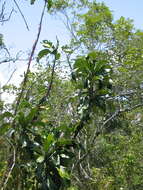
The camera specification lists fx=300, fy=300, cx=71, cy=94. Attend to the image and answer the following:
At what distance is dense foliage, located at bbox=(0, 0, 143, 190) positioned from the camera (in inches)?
166

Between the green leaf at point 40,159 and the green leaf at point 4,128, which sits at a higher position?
the green leaf at point 4,128

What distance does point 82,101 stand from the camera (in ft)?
16.5

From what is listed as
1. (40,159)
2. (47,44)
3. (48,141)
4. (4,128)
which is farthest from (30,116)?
(47,44)

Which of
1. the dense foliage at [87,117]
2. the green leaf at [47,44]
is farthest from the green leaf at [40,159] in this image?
the green leaf at [47,44]

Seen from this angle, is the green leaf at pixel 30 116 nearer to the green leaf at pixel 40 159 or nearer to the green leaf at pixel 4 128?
the green leaf at pixel 4 128

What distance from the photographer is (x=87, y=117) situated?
496cm

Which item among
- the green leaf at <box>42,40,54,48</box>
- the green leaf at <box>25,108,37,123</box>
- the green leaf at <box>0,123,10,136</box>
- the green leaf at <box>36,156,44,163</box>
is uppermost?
the green leaf at <box>42,40,54,48</box>

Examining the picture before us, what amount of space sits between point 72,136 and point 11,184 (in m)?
1.45

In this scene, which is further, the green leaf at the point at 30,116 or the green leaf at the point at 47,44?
the green leaf at the point at 47,44

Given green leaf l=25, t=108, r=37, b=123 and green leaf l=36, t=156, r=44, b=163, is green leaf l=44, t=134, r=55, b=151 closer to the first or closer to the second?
green leaf l=36, t=156, r=44, b=163

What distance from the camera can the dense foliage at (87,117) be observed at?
166 inches

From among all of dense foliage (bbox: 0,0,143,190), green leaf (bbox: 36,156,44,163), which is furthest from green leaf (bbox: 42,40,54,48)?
green leaf (bbox: 36,156,44,163)

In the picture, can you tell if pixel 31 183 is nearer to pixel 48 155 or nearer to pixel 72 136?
pixel 48 155

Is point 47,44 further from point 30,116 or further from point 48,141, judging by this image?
point 48,141
